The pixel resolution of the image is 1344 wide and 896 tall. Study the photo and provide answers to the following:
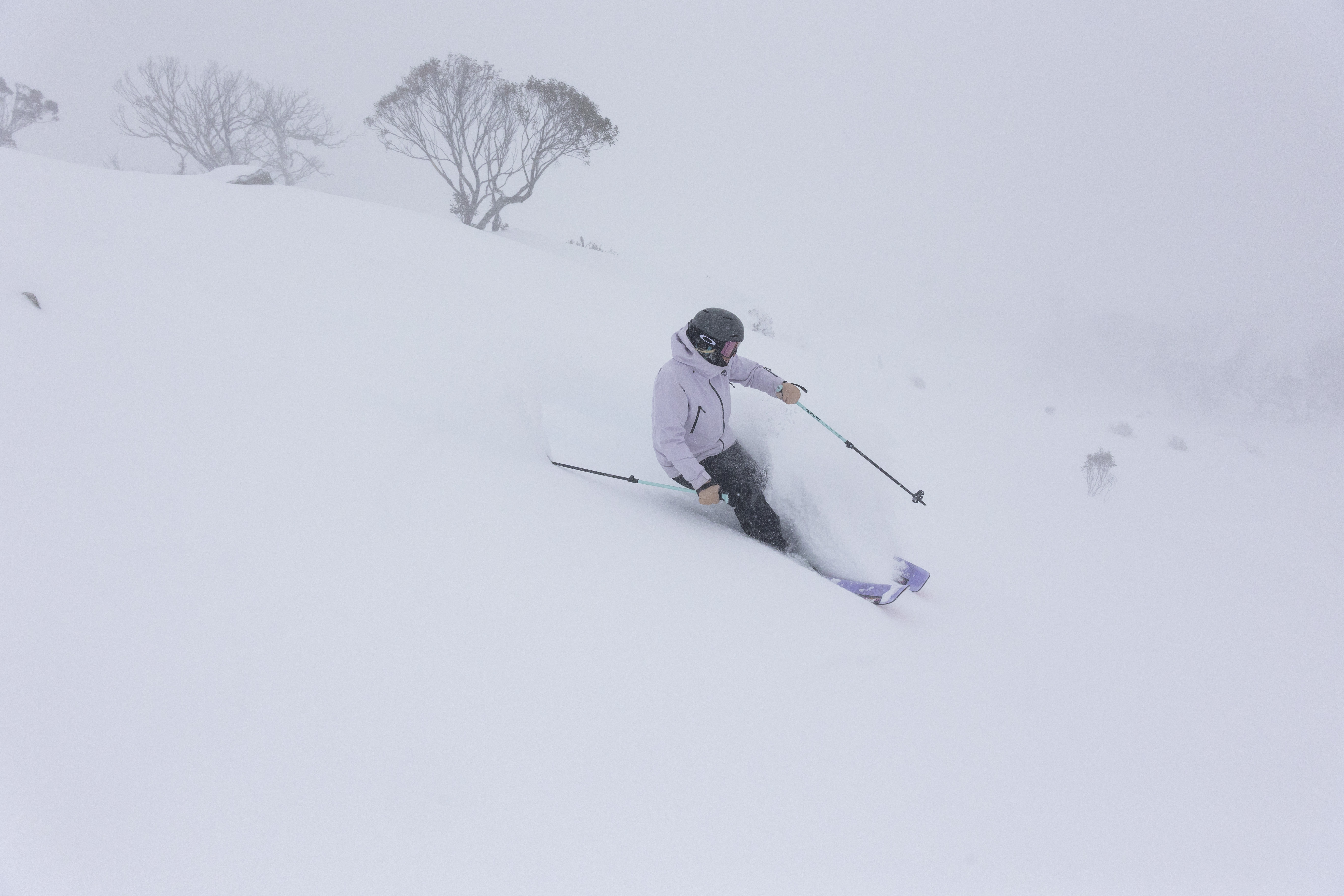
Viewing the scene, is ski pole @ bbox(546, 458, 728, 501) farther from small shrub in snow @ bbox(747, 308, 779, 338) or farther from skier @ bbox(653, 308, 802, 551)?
small shrub in snow @ bbox(747, 308, 779, 338)

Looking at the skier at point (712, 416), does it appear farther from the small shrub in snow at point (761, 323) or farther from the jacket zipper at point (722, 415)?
the small shrub in snow at point (761, 323)

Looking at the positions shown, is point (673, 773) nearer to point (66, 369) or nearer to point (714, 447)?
point (714, 447)

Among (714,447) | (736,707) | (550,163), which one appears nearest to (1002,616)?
(714,447)

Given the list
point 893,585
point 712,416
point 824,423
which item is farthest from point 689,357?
point 893,585

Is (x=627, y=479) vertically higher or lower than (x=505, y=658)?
higher

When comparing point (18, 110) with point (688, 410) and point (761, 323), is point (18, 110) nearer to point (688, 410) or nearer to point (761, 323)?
point (761, 323)

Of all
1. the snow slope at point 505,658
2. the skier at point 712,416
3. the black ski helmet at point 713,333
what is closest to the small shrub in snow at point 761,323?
the snow slope at point 505,658

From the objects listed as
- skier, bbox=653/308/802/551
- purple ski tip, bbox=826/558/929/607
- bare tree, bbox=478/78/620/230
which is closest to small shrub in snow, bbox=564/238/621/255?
bare tree, bbox=478/78/620/230

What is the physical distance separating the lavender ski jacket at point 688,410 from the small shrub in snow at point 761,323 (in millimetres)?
8512

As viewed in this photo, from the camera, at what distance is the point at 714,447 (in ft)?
11.9

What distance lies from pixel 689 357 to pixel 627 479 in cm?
89

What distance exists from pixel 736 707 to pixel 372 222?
9578 millimetres

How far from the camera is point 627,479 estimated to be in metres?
3.39

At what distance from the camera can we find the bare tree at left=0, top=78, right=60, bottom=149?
22109 mm
